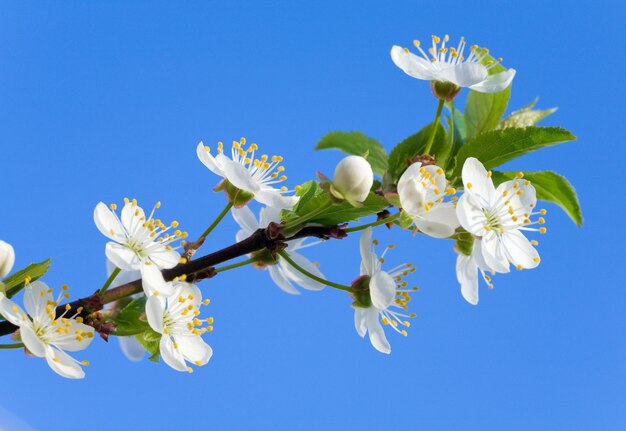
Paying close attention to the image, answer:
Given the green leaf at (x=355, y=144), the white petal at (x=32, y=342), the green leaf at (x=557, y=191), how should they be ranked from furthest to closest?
the green leaf at (x=355, y=144), the green leaf at (x=557, y=191), the white petal at (x=32, y=342)

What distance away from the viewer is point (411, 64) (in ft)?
5.61

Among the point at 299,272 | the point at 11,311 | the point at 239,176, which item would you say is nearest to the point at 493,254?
the point at 299,272

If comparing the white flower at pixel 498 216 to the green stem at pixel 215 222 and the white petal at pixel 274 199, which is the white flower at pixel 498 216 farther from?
the green stem at pixel 215 222

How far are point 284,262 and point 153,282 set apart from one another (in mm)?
390

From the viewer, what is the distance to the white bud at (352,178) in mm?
1389

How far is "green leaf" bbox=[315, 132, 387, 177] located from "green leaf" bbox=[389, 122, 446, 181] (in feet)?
0.54

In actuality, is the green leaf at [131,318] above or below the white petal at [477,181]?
below

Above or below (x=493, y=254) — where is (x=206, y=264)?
below

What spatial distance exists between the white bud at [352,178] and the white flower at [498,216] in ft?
0.64

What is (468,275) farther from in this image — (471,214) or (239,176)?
(239,176)

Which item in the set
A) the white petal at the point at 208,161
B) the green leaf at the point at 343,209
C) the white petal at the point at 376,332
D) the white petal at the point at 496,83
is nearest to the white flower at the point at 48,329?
the white petal at the point at 208,161

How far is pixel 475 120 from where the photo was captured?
1.89 metres

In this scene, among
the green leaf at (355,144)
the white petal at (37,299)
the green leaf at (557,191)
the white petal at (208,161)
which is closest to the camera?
the white petal at (37,299)

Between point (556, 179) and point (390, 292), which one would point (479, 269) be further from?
point (556, 179)
